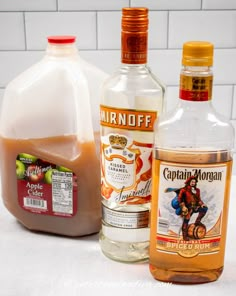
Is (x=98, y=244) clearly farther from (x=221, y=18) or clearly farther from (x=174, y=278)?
(x=221, y=18)

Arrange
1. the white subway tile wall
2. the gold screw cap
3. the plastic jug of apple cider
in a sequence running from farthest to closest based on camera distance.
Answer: the white subway tile wall < the plastic jug of apple cider < the gold screw cap

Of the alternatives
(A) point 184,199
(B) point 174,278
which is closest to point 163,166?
(A) point 184,199

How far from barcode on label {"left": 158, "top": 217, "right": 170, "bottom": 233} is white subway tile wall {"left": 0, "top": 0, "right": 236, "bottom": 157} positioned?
1.31 feet

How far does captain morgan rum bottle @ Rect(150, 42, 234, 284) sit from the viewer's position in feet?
2.08

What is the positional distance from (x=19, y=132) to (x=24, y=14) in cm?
28

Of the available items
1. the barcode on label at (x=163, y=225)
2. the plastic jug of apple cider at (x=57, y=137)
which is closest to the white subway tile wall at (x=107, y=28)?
the plastic jug of apple cider at (x=57, y=137)

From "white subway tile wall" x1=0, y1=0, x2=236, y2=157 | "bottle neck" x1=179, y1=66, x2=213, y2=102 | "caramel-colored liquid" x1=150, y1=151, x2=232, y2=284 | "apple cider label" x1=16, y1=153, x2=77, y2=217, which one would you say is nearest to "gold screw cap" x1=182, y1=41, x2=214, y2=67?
"bottle neck" x1=179, y1=66, x2=213, y2=102

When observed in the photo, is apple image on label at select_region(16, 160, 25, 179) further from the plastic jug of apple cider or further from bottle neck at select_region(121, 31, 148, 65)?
bottle neck at select_region(121, 31, 148, 65)

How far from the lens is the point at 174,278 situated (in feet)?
2.23

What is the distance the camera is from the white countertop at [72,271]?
667 mm

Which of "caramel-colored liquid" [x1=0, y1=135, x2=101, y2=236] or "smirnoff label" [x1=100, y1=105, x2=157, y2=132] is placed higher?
"smirnoff label" [x1=100, y1=105, x2=157, y2=132]

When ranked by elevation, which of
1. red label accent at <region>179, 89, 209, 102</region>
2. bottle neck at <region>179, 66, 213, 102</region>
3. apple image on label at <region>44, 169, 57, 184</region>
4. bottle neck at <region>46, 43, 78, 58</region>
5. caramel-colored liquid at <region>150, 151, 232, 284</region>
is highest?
bottle neck at <region>46, 43, 78, 58</region>

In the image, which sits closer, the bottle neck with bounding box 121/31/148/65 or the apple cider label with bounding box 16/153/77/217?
the bottle neck with bounding box 121/31/148/65

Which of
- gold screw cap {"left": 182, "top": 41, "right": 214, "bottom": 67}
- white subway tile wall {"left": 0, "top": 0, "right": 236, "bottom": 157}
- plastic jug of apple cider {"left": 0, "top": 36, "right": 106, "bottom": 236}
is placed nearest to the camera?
gold screw cap {"left": 182, "top": 41, "right": 214, "bottom": 67}
